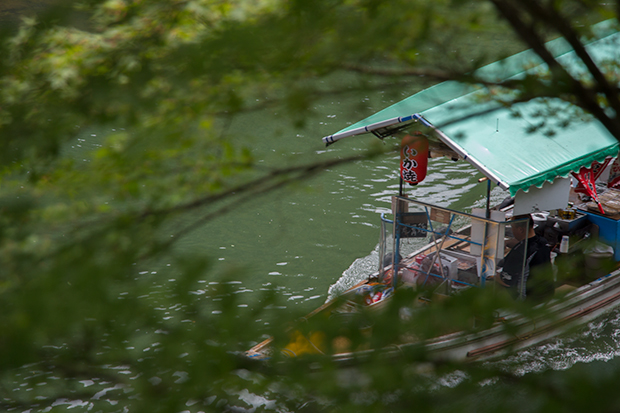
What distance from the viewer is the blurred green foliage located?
141cm

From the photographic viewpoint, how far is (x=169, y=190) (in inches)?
71.9

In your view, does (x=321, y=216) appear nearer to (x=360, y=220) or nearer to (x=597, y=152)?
(x=360, y=220)

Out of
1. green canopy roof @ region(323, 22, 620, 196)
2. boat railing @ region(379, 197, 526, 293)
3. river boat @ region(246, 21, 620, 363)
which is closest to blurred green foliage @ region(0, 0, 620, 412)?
river boat @ region(246, 21, 620, 363)

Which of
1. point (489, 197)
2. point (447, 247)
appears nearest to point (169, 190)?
point (489, 197)

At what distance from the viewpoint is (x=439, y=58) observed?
1.90m

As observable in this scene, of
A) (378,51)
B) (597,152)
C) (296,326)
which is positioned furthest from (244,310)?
(597,152)

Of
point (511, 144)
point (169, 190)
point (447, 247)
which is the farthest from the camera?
point (447, 247)

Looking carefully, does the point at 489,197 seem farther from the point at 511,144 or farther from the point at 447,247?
the point at 447,247

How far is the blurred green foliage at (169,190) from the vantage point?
141 cm

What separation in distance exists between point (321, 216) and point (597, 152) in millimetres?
6646

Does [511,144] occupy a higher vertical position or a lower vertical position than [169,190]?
lower

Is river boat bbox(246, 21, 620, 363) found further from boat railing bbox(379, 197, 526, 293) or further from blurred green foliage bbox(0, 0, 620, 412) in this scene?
blurred green foliage bbox(0, 0, 620, 412)

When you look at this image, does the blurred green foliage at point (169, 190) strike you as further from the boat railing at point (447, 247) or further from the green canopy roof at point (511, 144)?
the boat railing at point (447, 247)

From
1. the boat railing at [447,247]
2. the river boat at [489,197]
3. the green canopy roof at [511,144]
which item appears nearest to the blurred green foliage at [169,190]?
the river boat at [489,197]
